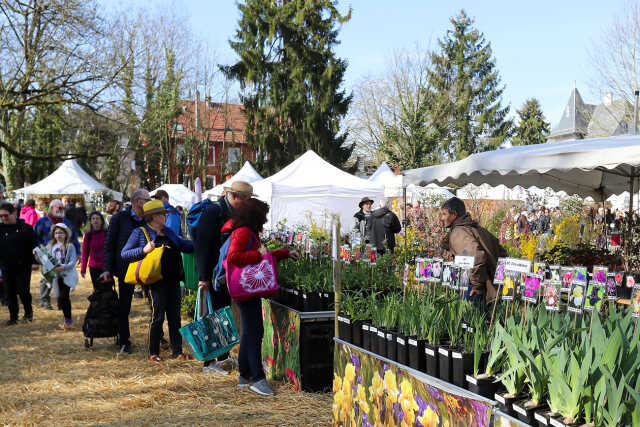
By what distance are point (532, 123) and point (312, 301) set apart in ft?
151

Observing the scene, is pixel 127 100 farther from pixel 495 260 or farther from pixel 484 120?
pixel 484 120

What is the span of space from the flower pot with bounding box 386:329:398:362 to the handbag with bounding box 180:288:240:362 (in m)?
2.17

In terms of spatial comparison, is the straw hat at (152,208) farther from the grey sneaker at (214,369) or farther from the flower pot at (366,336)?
the flower pot at (366,336)

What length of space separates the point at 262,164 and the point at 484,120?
15.3 m

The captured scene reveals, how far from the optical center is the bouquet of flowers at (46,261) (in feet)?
21.8

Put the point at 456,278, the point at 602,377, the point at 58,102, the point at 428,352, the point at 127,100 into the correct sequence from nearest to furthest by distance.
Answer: the point at 602,377 < the point at 428,352 < the point at 456,278 < the point at 58,102 < the point at 127,100

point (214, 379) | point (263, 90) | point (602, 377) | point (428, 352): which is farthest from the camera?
point (263, 90)

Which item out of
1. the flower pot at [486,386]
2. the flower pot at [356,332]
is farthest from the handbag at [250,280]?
the flower pot at [486,386]

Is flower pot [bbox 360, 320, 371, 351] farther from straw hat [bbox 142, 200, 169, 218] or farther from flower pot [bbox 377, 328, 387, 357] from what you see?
straw hat [bbox 142, 200, 169, 218]

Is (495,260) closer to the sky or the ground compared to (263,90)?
closer to the ground

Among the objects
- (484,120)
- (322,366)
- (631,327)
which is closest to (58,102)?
(322,366)

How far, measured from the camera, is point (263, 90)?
25.3 m

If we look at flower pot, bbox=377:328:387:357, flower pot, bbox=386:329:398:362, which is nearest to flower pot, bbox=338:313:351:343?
flower pot, bbox=377:328:387:357

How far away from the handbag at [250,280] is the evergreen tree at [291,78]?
20901mm
